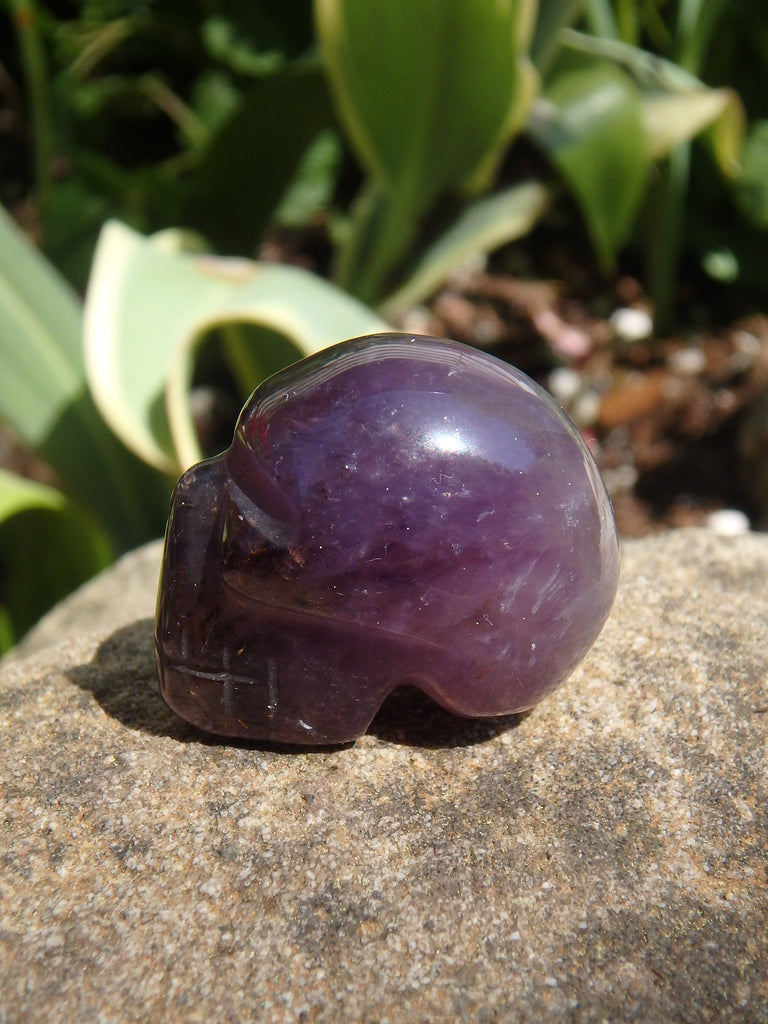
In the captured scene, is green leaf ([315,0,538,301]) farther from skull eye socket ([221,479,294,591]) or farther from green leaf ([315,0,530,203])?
skull eye socket ([221,479,294,591])

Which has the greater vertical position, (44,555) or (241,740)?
(241,740)

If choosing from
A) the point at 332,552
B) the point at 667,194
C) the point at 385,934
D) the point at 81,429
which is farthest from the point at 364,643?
the point at 667,194

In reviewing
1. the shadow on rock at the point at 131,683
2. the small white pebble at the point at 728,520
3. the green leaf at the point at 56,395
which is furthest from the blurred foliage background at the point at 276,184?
the small white pebble at the point at 728,520

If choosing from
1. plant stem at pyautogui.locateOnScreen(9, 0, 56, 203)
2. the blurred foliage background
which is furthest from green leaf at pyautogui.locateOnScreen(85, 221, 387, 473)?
plant stem at pyautogui.locateOnScreen(9, 0, 56, 203)

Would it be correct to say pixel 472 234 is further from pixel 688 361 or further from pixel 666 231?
pixel 688 361

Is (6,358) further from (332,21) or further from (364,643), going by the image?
(364,643)

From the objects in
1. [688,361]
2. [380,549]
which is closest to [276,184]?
[688,361]

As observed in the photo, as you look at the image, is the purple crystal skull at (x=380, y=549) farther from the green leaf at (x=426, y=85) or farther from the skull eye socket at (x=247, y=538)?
the green leaf at (x=426, y=85)
